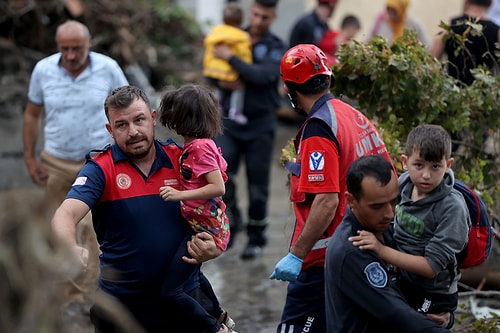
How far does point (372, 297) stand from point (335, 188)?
1.05m

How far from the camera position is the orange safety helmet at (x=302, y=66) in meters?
4.96

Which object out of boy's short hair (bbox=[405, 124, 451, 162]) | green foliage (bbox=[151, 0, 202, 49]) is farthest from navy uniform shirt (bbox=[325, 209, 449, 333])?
green foliage (bbox=[151, 0, 202, 49])

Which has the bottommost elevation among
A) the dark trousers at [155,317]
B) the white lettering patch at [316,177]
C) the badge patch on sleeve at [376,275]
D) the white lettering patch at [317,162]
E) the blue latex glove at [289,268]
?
the dark trousers at [155,317]

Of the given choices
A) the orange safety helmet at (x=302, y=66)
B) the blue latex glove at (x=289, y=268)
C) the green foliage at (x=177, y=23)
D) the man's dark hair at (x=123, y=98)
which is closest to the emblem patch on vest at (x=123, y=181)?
the man's dark hair at (x=123, y=98)

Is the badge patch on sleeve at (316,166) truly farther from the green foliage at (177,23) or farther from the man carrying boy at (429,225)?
the green foliage at (177,23)

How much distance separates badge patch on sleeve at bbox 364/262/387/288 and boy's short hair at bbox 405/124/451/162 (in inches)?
24.1

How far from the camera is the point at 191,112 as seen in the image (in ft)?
15.8

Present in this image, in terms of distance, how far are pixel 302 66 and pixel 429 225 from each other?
Answer: 1.11 m

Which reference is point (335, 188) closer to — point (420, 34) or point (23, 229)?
point (23, 229)

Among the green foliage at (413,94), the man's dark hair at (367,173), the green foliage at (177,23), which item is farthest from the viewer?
the green foliage at (177,23)

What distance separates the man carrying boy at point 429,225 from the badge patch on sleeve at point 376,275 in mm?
185

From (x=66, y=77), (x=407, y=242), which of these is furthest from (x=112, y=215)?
(x=66, y=77)

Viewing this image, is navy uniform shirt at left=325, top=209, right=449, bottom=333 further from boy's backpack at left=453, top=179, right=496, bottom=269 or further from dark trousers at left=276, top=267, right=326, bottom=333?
dark trousers at left=276, top=267, right=326, bottom=333

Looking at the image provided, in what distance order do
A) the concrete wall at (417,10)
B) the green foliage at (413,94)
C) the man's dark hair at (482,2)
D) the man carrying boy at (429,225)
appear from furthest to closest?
the concrete wall at (417,10)
the man's dark hair at (482,2)
the green foliage at (413,94)
the man carrying boy at (429,225)
